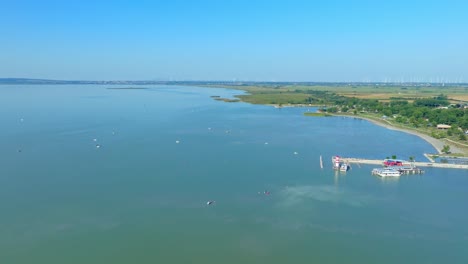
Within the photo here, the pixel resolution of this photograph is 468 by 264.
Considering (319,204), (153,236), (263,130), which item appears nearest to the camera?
(153,236)

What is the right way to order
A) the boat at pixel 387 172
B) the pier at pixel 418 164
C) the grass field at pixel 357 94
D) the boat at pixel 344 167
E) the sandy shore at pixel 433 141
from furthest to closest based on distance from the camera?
the grass field at pixel 357 94 → the sandy shore at pixel 433 141 → the pier at pixel 418 164 → the boat at pixel 344 167 → the boat at pixel 387 172

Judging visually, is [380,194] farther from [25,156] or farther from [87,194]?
[25,156]

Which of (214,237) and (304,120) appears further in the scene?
(304,120)

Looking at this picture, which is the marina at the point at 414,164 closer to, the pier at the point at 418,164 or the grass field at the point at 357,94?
the pier at the point at 418,164

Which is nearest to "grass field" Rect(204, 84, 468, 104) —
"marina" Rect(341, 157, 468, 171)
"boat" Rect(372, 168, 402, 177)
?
"marina" Rect(341, 157, 468, 171)

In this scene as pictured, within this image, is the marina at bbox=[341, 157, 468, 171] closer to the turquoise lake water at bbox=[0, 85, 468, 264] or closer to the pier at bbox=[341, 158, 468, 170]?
the pier at bbox=[341, 158, 468, 170]

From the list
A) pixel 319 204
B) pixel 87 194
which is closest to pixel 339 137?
pixel 319 204

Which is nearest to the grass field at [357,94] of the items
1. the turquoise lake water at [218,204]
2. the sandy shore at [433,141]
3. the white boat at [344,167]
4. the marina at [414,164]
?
the sandy shore at [433,141]

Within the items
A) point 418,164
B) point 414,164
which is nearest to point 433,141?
point 418,164
